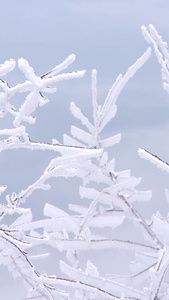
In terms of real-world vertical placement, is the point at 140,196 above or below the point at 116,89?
below

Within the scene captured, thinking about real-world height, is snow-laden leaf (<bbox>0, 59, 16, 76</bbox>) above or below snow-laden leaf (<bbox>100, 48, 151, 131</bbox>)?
below

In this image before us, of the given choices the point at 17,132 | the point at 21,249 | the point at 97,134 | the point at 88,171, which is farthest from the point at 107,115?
the point at 21,249

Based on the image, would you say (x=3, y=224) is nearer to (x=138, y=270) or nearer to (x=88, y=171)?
(x=88, y=171)

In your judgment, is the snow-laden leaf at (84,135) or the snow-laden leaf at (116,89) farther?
the snow-laden leaf at (84,135)

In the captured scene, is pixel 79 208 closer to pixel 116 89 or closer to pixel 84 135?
pixel 84 135

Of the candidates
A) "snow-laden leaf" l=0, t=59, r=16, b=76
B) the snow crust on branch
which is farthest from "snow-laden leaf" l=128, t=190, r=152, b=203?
"snow-laden leaf" l=0, t=59, r=16, b=76

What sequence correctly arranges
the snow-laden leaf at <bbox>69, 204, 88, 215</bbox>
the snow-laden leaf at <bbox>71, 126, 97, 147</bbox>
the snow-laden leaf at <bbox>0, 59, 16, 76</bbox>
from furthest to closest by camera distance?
the snow-laden leaf at <bbox>69, 204, 88, 215</bbox>, the snow-laden leaf at <bbox>71, 126, 97, 147</bbox>, the snow-laden leaf at <bbox>0, 59, 16, 76</bbox>

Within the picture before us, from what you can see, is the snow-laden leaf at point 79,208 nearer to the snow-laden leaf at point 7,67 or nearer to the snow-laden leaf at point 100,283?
the snow-laden leaf at point 100,283

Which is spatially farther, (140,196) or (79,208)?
(79,208)

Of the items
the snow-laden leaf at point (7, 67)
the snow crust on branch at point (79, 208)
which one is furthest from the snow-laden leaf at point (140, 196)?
the snow-laden leaf at point (7, 67)

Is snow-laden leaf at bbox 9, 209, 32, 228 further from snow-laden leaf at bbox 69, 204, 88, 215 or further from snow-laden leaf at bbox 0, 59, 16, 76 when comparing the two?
snow-laden leaf at bbox 0, 59, 16, 76

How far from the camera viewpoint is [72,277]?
281 centimetres

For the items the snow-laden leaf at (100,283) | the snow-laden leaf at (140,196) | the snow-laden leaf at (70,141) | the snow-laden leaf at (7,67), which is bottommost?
the snow-laden leaf at (100,283)

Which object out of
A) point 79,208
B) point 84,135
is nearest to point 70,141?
point 84,135
